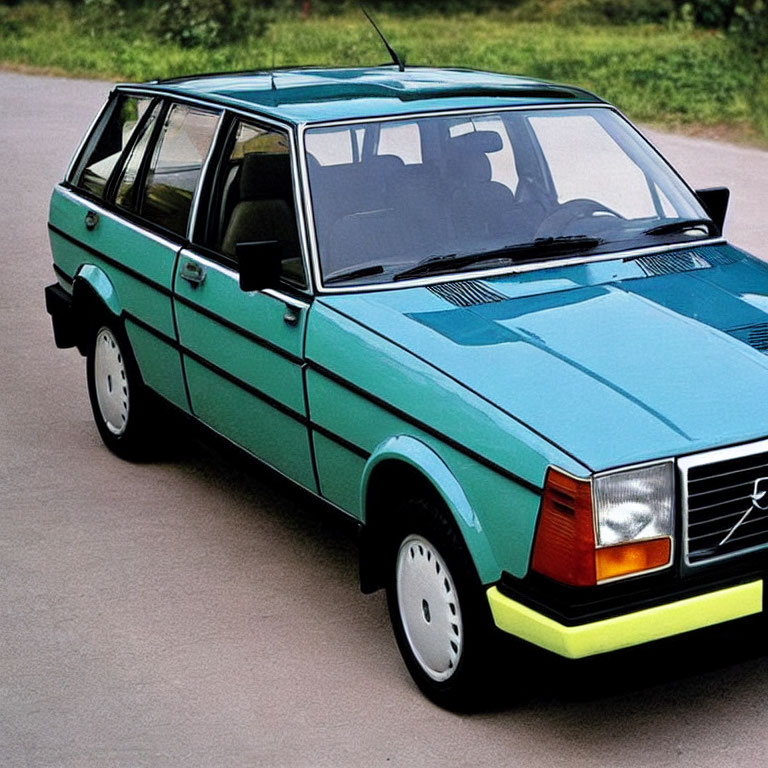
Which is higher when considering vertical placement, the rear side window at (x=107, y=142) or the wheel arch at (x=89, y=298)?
the rear side window at (x=107, y=142)

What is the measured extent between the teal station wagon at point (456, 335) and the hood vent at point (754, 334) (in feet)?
0.04

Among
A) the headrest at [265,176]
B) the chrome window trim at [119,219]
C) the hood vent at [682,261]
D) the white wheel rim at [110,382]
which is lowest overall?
the white wheel rim at [110,382]

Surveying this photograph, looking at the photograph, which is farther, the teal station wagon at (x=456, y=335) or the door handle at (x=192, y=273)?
the door handle at (x=192, y=273)

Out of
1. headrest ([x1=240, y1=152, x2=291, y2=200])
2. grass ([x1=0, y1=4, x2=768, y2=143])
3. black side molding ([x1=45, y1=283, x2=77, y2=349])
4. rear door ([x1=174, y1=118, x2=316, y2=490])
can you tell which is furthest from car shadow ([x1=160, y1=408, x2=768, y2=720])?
grass ([x1=0, y1=4, x2=768, y2=143])

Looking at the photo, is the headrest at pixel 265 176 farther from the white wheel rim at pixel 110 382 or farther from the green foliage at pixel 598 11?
the green foliage at pixel 598 11

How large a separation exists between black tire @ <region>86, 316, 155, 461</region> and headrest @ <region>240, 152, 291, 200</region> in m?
1.25

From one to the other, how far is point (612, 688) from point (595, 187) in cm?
229

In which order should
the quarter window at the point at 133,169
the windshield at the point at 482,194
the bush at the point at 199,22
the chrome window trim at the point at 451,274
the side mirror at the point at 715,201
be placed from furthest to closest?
the bush at the point at 199,22 → the quarter window at the point at 133,169 → the side mirror at the point at 715,201 → the windshield at the point at 482,194 → the chrome window trim at the point at 451,274

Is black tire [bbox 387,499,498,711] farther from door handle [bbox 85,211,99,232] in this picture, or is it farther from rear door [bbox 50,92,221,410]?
door handle [bbox 85,211,99,232]

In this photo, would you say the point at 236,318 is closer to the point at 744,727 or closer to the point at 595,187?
the point at 595,187

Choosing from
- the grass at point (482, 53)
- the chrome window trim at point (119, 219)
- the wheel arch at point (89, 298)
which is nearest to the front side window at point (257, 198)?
the chrome window trim at point (119, 219)

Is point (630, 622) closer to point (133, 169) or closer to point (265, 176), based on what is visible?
point (265, 176)

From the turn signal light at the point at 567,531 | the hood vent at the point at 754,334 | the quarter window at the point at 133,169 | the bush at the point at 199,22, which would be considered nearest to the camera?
the turn signal light at the point at 567,531

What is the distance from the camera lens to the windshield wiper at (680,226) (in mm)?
5410
